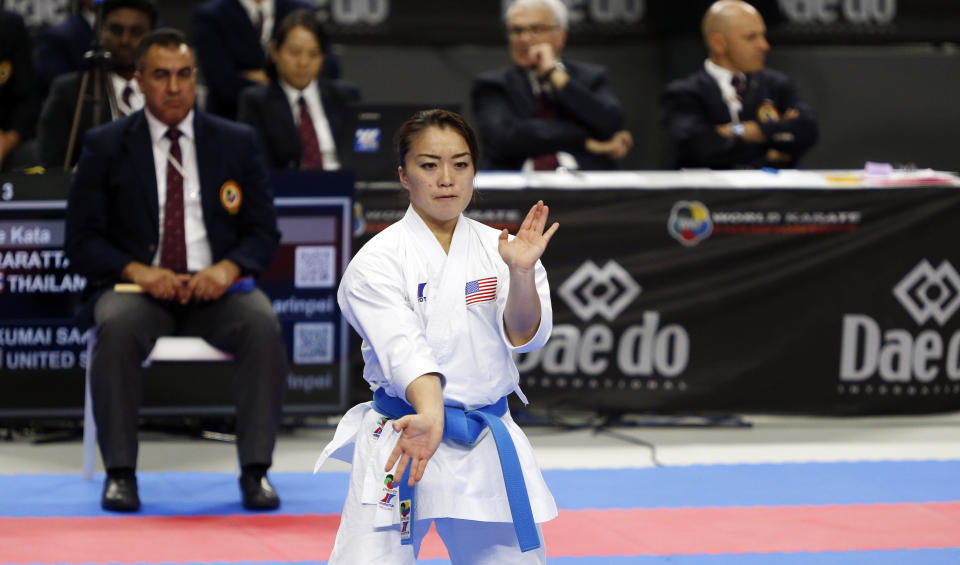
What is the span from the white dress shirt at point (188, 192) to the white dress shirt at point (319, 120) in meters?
1.21

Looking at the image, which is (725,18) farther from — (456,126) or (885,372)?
(456,126)

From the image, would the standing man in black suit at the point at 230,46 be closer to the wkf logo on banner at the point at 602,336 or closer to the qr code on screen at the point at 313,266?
the qr code on screen at the point at 313,266

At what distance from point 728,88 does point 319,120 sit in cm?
225

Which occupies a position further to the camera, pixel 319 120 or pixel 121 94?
pixel 319 120

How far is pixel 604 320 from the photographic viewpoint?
235 inches

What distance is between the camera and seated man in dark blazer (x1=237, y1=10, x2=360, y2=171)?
601 cm

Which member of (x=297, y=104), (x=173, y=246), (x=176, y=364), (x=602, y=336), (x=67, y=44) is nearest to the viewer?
(x=173, y=246)

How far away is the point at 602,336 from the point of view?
5988mm

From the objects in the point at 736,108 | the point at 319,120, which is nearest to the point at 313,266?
the point at 319,120

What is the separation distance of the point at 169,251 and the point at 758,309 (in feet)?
9.43

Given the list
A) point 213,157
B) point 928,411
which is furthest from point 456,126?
point 928,411

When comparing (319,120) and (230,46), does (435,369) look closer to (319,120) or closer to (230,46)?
(319,120)

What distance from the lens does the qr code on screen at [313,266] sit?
556 cm

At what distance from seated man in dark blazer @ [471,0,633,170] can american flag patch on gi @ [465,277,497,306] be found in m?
3.66
